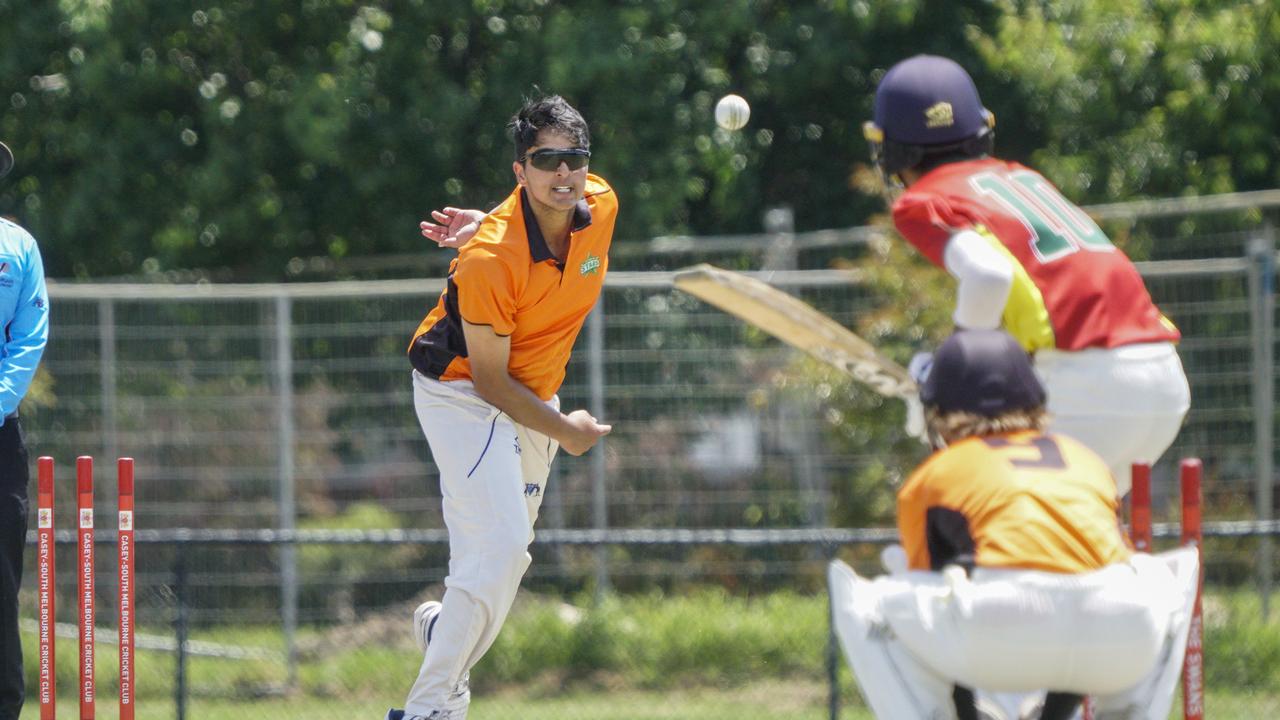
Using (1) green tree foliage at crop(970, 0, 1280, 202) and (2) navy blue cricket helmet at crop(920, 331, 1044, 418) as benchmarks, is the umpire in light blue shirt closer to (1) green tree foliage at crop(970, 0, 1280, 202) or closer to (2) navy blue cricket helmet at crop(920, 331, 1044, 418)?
(2) navy blue cricket helmet at crop(920, 331, 1044, 418)

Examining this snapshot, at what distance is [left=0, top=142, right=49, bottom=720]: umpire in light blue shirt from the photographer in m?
5.65

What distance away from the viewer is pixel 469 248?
520 centimetres

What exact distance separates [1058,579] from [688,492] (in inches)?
246

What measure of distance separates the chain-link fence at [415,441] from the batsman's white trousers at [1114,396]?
15.8ft

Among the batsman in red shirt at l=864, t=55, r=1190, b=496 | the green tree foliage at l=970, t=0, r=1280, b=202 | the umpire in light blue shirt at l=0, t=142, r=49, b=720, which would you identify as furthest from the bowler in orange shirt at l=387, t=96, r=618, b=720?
the green tree foliage at l=970, t=0, r=1280, b=202

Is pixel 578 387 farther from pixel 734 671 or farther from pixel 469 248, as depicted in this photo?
pixel 469 248

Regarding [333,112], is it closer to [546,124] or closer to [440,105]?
[440,105]

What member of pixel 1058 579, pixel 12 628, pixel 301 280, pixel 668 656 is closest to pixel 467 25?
pixel 301 280

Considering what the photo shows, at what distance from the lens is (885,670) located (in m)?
3.85

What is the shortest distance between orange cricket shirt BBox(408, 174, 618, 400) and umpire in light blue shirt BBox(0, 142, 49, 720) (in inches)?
54.5

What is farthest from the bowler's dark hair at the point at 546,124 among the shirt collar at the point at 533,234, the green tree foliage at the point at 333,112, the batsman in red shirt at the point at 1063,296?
the green tree foliage at the point at 333,112

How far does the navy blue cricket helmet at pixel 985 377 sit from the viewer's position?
155 inches

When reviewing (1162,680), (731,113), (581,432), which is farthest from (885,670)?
(731,113)

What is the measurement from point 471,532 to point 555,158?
1.20 m
